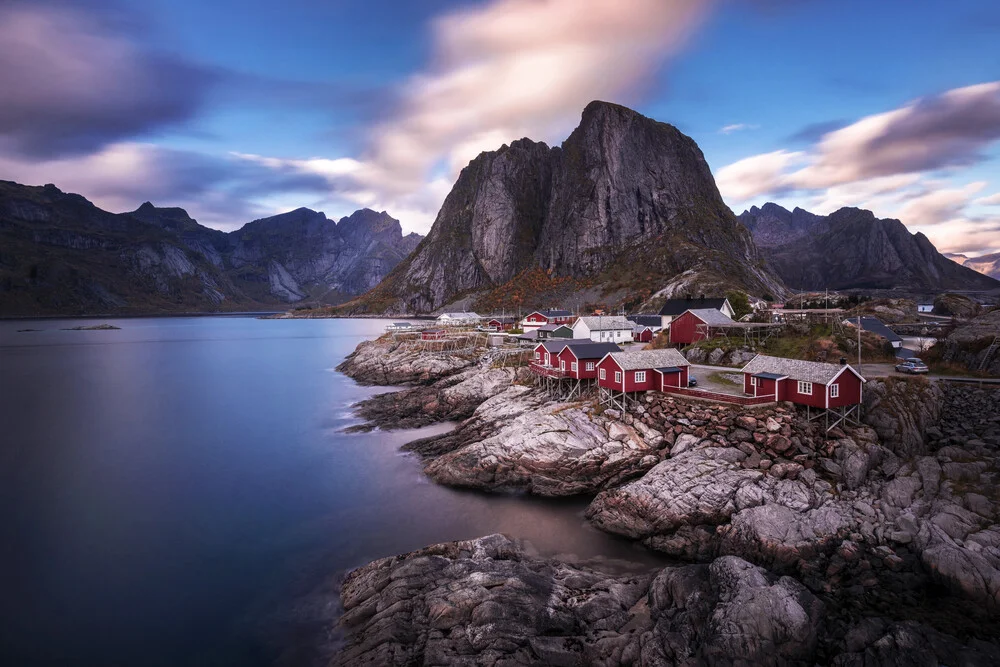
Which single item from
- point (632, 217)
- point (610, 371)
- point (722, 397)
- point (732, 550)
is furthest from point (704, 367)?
point (632, 217)

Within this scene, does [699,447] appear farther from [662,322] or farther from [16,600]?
[662,322]

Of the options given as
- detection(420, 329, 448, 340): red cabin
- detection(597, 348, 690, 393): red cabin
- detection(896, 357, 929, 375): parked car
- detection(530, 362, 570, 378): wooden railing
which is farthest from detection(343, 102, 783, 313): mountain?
detection(597, 348, 690, 393): red cabin

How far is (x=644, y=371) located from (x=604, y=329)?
2688 centimetres

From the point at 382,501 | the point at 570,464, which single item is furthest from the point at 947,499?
the point at 382,501

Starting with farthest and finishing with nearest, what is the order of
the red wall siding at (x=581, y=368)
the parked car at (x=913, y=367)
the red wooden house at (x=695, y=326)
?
the red wooden house at (x=695, y=326) < the red wall siding at (x=581, y=368) < the parked car at (x=913, y=367)

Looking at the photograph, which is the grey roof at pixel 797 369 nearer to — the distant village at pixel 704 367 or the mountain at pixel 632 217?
the distant village at pixel 704 367

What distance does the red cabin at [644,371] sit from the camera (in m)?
34.3

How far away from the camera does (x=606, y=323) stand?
61.7 metres

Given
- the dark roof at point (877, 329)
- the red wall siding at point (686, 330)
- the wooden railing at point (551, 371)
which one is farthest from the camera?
the red wall siding at point (686, 330)

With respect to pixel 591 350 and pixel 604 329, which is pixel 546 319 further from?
pixel 591 350

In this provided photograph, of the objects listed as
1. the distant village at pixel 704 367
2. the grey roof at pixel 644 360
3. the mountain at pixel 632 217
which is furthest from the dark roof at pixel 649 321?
the mountain at pixel 632 217

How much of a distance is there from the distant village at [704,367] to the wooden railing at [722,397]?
0.06 m

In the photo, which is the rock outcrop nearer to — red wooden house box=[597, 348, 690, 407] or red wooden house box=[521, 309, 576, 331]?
red wooden house box=[597, 348, 690, 407]

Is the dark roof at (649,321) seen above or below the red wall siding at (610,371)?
above
